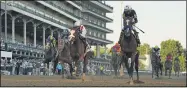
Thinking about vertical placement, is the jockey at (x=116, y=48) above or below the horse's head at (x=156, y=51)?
above

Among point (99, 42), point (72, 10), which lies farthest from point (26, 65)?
point (99, 42)

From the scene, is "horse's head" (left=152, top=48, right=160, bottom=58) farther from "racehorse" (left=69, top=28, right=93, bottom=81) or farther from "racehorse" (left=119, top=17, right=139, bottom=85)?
"racehorse" (left=119, top=17, right=139, bottom=85)

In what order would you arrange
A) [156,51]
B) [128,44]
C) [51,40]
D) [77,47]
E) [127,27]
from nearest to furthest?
[127,27]
[128,44]
[77,47]
[51,40]
[156,51]

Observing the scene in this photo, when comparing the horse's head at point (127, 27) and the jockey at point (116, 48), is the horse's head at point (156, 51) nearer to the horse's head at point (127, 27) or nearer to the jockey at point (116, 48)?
the jockey at point (116, 48)

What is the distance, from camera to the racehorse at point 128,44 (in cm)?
1598

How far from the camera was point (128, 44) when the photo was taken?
16.4 meters

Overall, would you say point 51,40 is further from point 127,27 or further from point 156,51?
point 127,27

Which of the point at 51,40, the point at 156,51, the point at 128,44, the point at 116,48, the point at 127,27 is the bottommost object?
the point at 128,44

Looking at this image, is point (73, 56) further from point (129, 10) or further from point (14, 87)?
point (14, 87)

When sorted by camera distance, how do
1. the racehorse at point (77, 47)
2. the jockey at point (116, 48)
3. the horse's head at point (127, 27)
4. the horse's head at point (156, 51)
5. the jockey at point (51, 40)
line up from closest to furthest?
the horse's head at point (127, 27), the racehorse at point (77, 47), the jockey at point (51, 40), the horse's head at point (156, 51), the jockey at point (116, 48)

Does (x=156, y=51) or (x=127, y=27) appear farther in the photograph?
(x=156, y=51)

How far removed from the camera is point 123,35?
53.2ft

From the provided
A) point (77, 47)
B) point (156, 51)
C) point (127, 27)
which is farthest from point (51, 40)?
point (127, 27)

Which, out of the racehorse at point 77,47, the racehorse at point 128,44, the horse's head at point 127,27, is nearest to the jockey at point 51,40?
the racehorse at point 77,47
